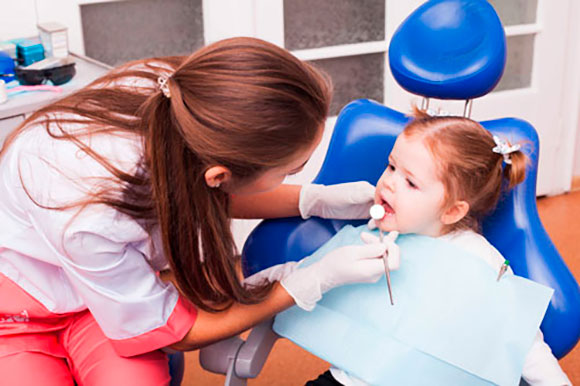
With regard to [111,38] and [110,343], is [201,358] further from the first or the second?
[111,38]

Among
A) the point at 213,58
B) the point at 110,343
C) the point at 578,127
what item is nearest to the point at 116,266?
the point at 110,343

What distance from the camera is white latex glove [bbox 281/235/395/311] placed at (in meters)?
1.20

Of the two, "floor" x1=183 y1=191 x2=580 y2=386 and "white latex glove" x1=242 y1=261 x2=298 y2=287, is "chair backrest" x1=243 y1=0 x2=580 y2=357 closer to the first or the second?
"white latex glove" x1=242 y1=261 x2=298 y2=287

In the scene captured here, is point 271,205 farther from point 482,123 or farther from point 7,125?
Result: point 7,125

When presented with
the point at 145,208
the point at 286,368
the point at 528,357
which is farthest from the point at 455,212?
the point at 286,368

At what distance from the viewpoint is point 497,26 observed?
4.22 ft

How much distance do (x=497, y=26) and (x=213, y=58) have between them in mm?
551

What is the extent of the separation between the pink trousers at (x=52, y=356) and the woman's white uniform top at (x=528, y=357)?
345 mm

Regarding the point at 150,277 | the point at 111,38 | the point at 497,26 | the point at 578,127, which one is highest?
the point at 497,26

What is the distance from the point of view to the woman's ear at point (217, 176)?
41.9 inches

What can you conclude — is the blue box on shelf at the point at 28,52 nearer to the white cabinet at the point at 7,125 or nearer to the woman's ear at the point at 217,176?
the white cabinet at the point at 7,125

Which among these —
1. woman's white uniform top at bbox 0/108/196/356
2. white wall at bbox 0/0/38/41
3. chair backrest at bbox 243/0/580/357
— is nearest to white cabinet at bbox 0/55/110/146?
white wall at bbox 0/0/38/41

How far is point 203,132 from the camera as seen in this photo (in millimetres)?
1031

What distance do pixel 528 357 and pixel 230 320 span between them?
51 centimetres
